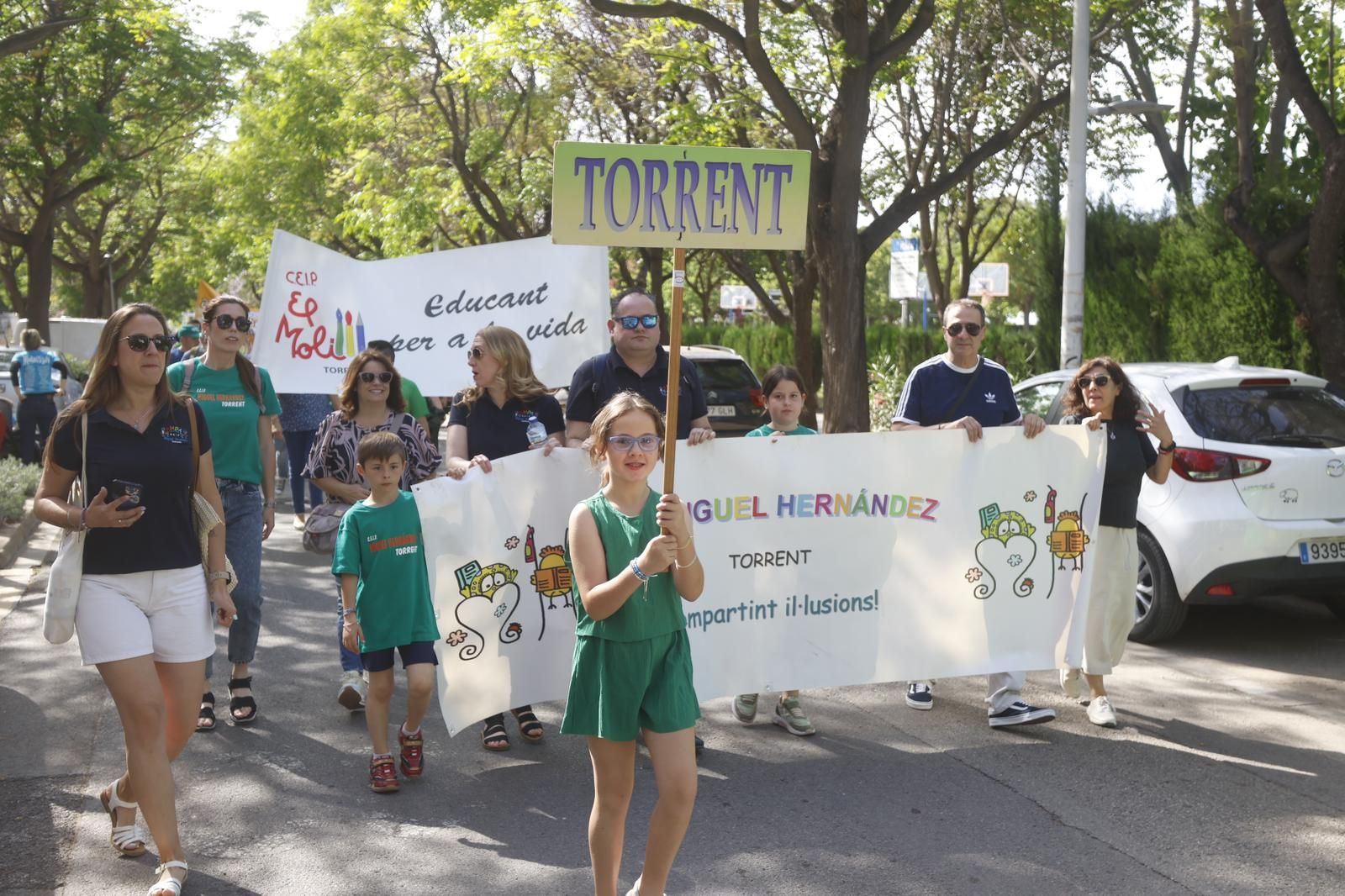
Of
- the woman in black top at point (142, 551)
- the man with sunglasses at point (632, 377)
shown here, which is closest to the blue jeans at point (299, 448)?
the man with sunglasses at point (632, 377)

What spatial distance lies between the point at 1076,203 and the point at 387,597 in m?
10.4

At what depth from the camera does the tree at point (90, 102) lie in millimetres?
28219

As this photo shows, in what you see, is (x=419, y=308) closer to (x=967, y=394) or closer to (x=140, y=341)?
(x=967, y=394)

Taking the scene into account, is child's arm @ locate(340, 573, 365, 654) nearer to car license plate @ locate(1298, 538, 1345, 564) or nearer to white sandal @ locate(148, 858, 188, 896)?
white sandal @ locate(148, 858, 188, 896)

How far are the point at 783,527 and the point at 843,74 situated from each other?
31.4 ft

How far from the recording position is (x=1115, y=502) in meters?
6.70

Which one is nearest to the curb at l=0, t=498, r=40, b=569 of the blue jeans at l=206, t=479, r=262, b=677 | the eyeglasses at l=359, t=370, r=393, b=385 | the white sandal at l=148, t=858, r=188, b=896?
the blue jeans at l=206, t=479, r=262, b=677

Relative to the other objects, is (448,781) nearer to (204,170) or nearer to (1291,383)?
(1291,383)

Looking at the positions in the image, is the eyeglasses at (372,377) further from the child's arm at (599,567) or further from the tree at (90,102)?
the tree at (90,102)

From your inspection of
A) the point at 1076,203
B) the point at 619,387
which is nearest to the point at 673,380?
the point at 619,387

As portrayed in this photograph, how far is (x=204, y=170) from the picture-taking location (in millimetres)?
44281

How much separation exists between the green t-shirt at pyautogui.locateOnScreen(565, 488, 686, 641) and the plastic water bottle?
7.51 ft

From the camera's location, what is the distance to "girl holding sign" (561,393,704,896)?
12.9ft

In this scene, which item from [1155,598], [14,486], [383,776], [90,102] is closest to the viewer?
[383,776]
